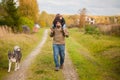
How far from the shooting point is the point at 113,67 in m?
17.3

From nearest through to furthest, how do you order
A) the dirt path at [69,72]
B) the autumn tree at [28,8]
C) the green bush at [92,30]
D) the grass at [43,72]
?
the grass at [43,72] < the dirt path at [69,72] < the green bush at [92,30] < the autumn tree at [28,8]

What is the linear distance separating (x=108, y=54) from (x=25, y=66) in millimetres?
7824

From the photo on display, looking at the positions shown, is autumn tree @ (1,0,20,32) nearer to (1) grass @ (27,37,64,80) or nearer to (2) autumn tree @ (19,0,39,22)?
(2) autumn tree @ (19,0,39,22)

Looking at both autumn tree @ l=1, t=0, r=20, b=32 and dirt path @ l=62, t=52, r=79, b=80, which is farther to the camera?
autumn tree @ l=1, t=0, r=20, b=32

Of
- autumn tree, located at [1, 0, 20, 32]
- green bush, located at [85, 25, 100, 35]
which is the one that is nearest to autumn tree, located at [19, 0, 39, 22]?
green bush, located at [85, 25, 100, 35]

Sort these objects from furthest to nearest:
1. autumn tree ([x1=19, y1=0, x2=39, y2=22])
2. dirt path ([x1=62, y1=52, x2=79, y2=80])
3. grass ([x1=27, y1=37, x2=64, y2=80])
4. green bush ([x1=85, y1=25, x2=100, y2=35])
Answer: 1. autumn tree ([x1=19, y1=0, x2=39, y2=22])
2. green bush ([x1=85, y1=25, x2=100, y2=35])
3. dirt path ([x1=62, y1=52, x2=79, y2=80])
4. grass ([x1=27, y1=37, x2=64, y2=80])

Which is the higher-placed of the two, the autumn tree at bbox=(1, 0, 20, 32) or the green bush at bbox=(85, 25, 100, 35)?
the autumn tree at bbox=(1, 0, 20, 32)

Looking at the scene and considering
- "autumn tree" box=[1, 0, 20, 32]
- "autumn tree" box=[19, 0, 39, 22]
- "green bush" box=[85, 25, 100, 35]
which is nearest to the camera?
"autumn tree" box=[1, 0, 20, 32]

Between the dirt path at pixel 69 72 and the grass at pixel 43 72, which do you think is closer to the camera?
the grass at pixel 43 72

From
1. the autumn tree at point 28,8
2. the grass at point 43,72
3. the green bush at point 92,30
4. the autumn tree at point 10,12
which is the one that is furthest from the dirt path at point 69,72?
the autumn tree at point 28,8

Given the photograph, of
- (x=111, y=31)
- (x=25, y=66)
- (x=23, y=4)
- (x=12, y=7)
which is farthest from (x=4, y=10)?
(x=25, y=66)

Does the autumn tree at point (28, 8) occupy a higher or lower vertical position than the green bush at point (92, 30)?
higher

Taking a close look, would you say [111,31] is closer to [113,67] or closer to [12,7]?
[12,7]

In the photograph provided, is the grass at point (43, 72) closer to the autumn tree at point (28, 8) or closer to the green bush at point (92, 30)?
the green bush at point (92, 30)
